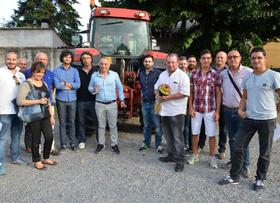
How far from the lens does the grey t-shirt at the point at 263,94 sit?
4.76m

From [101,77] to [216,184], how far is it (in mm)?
2729

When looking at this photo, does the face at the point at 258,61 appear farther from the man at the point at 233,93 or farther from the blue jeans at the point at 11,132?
the blue jeans at the point at 11,132

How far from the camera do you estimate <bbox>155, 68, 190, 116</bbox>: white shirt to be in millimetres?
5723

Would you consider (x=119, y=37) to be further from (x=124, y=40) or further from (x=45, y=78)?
(x=45, y=78)

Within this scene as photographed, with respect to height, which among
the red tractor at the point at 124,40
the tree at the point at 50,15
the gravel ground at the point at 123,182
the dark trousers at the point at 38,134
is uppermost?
the tree at the point at 50,15

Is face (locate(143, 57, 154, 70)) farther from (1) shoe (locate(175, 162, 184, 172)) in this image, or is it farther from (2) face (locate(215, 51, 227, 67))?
(1) shoe (locate(175, 162, 184, 172))

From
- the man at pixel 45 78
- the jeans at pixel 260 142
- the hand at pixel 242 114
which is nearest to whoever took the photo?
the jeans at pixel 260 142

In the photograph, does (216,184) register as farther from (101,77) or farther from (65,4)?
(65,4)

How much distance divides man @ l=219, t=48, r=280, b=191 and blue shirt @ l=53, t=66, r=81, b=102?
295 centimetres

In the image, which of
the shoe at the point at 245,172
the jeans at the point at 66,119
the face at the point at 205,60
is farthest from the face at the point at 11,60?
the shoe at the point at 245,172

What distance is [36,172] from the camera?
5.66 meters

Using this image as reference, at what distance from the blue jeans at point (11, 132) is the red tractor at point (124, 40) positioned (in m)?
2.49

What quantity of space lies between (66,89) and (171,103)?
1913 millimetres

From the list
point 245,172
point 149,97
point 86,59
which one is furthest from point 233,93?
point 86,59
